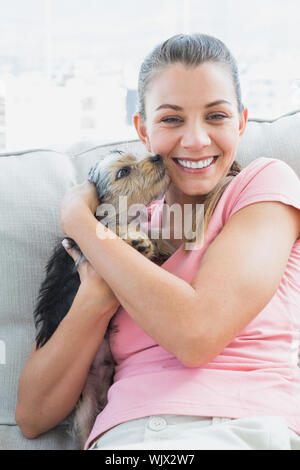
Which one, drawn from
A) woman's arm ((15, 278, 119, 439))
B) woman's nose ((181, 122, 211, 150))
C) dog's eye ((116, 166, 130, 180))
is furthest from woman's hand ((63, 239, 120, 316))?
woman's nose ((181, 122, 211, 150))

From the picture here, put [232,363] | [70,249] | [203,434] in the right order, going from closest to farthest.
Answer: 1. [203,434]
2. [232,363]
3. [70,249]

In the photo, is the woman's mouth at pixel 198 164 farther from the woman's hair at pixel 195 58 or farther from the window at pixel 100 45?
the window at pixel 100 45

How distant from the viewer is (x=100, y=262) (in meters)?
1.10

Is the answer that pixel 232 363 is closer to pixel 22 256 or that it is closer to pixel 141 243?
pixel 141 243

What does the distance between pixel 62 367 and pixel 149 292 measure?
318 millimetres

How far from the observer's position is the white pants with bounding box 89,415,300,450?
894mm

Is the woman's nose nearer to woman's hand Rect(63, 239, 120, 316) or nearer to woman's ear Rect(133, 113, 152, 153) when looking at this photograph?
woman's ear Rect(133, 113, 152, 153)

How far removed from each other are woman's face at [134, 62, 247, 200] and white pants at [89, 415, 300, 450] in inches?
19.1

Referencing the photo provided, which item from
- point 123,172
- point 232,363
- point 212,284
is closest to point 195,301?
point 212,284

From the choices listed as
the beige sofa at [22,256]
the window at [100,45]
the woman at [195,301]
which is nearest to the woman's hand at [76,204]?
the woman at [195,301]

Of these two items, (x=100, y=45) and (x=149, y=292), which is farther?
(x=100, y=45)

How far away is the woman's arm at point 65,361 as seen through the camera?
1186 mm

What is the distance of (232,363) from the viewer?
107 cm
